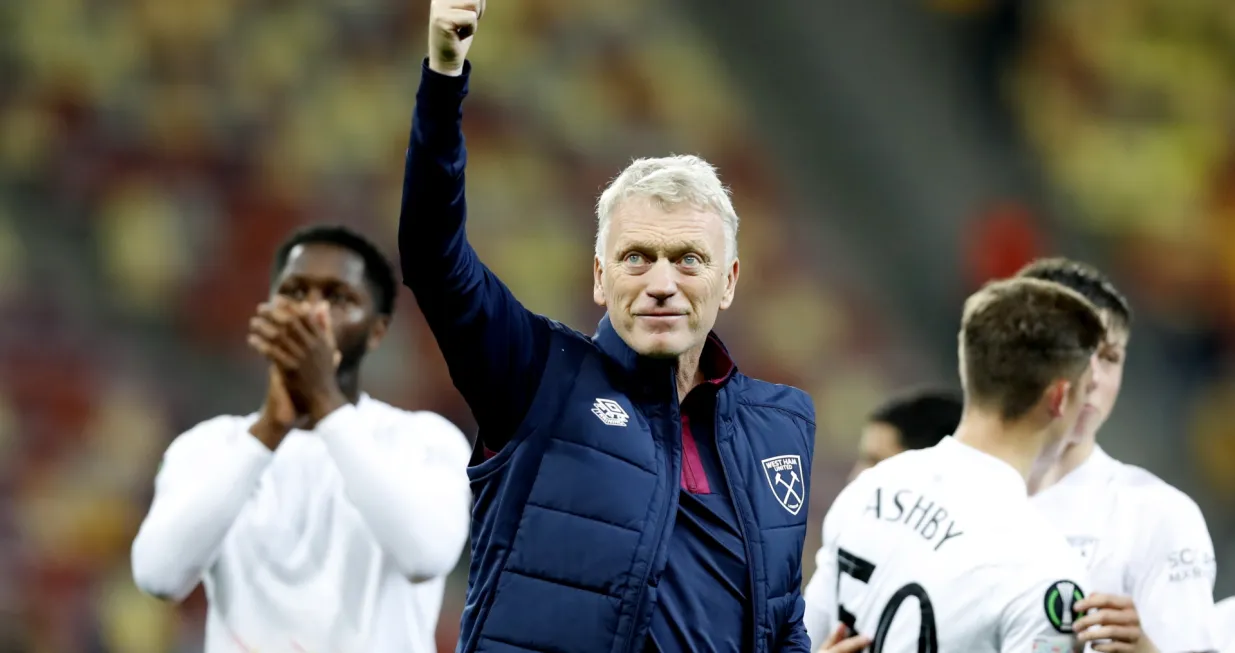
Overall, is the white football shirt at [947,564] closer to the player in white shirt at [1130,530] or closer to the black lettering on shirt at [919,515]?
the black lettering on shirt at [919,515]

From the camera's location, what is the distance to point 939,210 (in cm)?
910

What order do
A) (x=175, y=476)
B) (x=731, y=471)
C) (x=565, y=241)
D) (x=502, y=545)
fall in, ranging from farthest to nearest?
1. (x=565, y=241)
2. (x=175, y=476)
3. (x=731, y=471)
4. (x=502, y=545)

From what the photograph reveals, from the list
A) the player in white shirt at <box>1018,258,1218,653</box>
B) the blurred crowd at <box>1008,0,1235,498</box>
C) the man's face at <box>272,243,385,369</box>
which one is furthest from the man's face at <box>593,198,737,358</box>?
the blurred crowd at <box>1008,0,1235,498</box>

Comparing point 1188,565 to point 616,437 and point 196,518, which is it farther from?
point 196,518

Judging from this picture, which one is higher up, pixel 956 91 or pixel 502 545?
pixel 956 91

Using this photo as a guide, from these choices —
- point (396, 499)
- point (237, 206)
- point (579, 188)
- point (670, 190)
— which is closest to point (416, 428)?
point (396, 499)

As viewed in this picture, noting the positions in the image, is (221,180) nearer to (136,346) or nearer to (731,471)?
(136,346)

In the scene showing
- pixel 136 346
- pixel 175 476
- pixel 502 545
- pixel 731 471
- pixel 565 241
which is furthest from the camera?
pixel 565 241

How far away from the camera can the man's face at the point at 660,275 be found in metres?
2.02

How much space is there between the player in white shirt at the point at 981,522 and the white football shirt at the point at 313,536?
81 centimetres

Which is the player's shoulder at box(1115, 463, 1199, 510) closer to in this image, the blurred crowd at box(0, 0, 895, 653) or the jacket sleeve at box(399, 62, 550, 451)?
the jacket sleeve at box(399, 62, 550, 451)


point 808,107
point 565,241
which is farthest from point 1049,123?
point 565,241

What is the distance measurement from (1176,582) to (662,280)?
1.35m

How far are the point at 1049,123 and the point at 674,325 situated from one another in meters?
8.35
